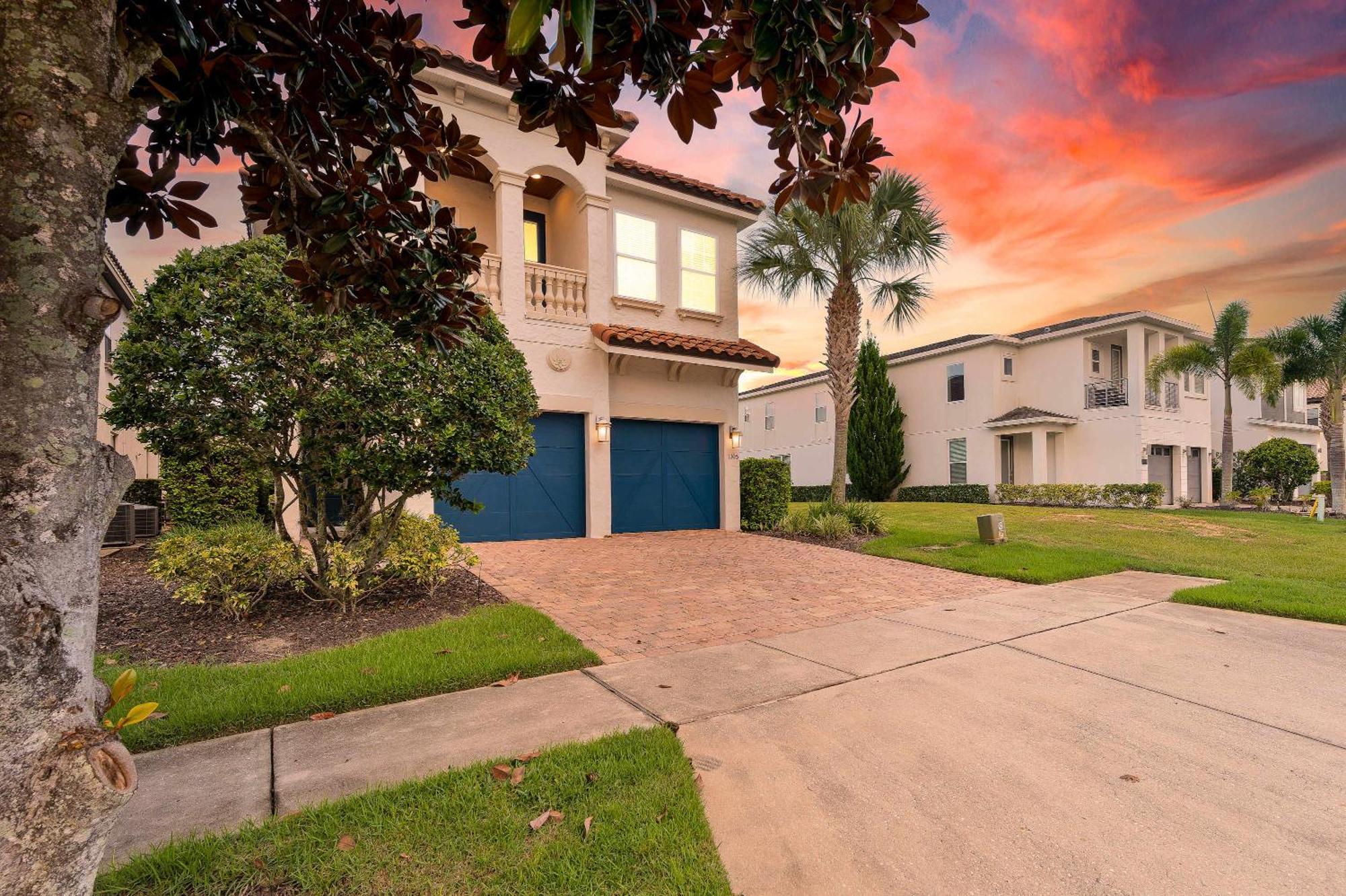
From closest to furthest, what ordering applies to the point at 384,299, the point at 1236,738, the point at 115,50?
the point at 115,50, the point at 384,299, the point at 1236,738

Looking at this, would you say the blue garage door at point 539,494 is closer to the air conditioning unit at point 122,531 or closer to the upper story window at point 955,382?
the air conditioning unit at point 122,531

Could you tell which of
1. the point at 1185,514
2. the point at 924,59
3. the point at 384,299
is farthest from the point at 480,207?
the point at 1185,514

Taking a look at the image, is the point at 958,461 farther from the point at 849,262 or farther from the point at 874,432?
the point at 849,262

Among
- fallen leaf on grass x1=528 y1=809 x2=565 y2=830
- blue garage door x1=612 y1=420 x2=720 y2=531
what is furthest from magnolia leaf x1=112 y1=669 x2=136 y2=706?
blue garage door x1=612 y1=420 x2=720 y2=531

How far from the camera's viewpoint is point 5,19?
1.25 m

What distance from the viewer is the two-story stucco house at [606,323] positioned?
1115 cm

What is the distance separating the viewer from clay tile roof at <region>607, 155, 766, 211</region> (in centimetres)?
1241

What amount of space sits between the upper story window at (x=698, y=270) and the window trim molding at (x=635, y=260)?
0.64m

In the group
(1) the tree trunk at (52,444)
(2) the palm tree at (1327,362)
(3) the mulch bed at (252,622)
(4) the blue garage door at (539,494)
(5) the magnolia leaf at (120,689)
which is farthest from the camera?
(2) the palm tree at (1327,362)

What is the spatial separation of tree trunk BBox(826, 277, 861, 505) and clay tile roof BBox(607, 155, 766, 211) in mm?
2980

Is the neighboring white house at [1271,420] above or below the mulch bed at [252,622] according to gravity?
above

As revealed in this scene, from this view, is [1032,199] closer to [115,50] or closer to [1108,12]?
[1108,12]

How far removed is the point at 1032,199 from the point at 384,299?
16100 millimetres

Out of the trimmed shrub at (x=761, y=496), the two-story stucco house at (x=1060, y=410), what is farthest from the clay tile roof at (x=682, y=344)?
the two-story stucco house at (x=1060, y=410)
